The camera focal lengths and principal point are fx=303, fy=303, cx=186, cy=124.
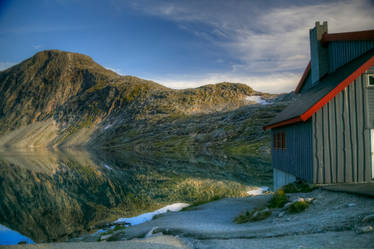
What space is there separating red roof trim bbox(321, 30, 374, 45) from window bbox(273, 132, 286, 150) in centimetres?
Answer: 638

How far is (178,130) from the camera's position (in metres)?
133

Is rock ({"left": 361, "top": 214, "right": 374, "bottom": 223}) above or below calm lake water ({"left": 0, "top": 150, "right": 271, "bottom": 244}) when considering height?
above

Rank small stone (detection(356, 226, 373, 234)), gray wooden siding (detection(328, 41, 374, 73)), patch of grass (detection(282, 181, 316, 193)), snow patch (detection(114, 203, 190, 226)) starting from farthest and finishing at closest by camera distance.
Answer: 1. snow patch (detection(114, 203, 190, 226))
2. gray wooden siding (detection(328, 41, 374, 73))
3. patch of grass (detection(282, 181, 316, 193))
4. small stone (detection(356, 226, 373, 234))

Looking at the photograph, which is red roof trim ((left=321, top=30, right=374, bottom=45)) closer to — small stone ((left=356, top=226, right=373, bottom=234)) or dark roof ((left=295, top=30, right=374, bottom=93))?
dark roof ((left=295, top=30, right=374, bottom=93))

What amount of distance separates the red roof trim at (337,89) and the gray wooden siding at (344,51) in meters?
2.36

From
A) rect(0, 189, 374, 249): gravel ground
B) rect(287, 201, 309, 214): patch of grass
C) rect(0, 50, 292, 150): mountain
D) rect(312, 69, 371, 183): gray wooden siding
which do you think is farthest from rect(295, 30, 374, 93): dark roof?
rect(0, 50, 292, 150): mountain

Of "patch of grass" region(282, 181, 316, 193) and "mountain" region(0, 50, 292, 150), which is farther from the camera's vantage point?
"mountain" region(0, 50, 292, 150)

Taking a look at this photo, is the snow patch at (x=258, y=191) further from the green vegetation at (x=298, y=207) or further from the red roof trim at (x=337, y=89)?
the green vegetation at (x=298, y=207)

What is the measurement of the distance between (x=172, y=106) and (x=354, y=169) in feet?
486

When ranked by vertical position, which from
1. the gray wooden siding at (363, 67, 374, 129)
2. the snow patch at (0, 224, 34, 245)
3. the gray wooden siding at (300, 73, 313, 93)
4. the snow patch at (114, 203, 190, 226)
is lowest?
the snow patch at (0, 224, 34, 245)

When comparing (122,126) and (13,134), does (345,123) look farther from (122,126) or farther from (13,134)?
(13,134)

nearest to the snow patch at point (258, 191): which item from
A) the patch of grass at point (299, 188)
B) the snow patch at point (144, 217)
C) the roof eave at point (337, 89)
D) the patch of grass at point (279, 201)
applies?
the snow patch at point (144, 217)

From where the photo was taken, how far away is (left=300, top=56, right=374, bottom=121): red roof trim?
548 inches

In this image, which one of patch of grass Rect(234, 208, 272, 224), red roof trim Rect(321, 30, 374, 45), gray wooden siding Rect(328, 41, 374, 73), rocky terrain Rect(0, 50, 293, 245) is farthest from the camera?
rocky terrain Rect(0, 50, 293, 245)
